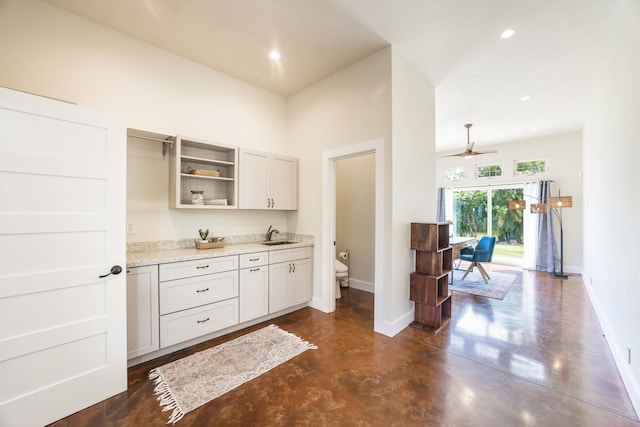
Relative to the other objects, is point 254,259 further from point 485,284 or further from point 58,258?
point 485,284

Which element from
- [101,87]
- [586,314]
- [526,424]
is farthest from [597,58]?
[101,87]

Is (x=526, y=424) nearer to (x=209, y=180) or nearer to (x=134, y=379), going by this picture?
(x=134, y=379)

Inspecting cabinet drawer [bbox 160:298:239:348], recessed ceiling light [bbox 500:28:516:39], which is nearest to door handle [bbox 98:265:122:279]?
cabinet drawer [bbox 160:298:239:348]

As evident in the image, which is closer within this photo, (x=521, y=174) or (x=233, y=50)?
(x=233, y=50)

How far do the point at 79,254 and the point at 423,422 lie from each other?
103 inches

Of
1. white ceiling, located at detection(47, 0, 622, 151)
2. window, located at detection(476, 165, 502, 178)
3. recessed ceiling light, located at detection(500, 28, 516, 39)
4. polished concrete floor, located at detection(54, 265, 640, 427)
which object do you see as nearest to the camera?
polished concrete floor, located at detection(54, 265, 640, 427)

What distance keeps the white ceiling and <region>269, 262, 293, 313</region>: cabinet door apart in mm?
2598

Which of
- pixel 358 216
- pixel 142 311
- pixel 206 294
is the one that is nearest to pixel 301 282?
pixel 206 294

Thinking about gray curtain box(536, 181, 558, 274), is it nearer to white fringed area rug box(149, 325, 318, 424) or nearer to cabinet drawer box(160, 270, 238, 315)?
white fringed area rug box(149, 325, 318, 424)

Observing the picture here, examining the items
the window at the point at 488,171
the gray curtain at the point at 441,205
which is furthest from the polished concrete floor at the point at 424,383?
the gray curtain at the point at 441,205

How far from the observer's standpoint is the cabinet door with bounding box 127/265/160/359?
7.32 ft

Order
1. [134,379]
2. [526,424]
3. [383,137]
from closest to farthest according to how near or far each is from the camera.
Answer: [526,424] < [134,379] < [383,137]

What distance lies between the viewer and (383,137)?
2.95 meters

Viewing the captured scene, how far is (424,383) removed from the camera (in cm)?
209
